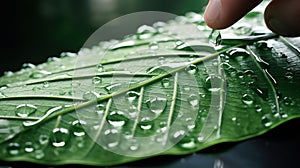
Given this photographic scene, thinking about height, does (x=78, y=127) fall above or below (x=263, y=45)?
above

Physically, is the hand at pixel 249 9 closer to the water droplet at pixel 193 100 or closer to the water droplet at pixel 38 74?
the water droplet at pixel 193 100

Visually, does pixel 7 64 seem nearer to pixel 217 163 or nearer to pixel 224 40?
pixel 224 40

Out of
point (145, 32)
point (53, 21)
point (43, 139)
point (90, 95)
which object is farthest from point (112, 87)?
point (53, 21)

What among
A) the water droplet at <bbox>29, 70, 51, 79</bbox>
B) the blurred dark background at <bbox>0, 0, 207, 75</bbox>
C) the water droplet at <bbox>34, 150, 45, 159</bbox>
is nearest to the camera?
the water droplet at <bbox>34, 150, 45, 159</bbox>

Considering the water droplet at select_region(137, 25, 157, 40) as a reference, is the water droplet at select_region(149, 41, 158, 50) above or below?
below

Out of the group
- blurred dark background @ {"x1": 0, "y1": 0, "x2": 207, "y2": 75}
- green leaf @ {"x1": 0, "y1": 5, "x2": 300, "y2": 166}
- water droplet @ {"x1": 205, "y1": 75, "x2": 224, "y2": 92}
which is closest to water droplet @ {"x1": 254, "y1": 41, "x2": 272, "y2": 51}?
green leaf @ {"x1": 0, "y1": 5, "x2": 300, "y2": 166}

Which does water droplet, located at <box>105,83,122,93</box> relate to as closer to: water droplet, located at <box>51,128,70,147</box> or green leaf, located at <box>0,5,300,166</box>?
green leaf, located at <box>0,5,300,166</box>

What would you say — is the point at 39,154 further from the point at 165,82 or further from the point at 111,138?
the point at 165,82

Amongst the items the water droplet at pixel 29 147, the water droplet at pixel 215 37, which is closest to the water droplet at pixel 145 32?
the water droplet at pixel 215 37
